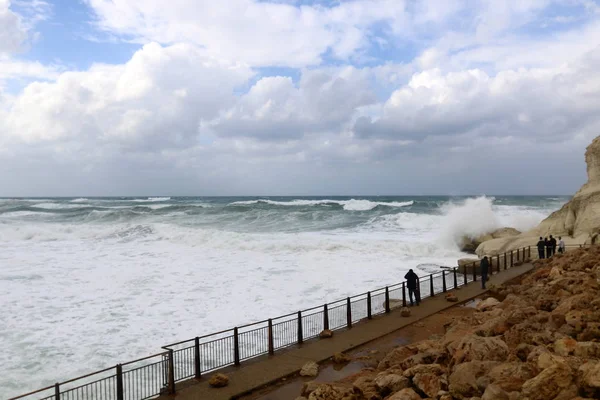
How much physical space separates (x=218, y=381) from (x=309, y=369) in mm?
2053

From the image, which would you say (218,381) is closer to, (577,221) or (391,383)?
(391,383)

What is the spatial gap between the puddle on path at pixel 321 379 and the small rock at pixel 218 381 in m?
1.01

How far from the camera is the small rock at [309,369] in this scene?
10.8m

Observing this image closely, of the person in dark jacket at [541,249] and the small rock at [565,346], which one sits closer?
the small rock at [565,346]

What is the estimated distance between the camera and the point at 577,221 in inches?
1321

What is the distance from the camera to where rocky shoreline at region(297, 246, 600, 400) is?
20.8 ft

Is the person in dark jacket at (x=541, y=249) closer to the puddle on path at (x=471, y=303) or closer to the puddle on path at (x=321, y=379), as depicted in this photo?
the puddle on path at (x=471, y=303)

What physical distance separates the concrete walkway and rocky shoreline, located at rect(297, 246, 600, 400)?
1.64 metres

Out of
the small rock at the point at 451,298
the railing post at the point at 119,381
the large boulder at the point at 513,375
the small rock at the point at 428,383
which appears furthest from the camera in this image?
the small rock at the point at 451,298

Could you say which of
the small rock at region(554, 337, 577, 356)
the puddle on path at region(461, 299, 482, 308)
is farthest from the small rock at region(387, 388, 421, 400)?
the puddle on path at region(461, 299, 482, 308)

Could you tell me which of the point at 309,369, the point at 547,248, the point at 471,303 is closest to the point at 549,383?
the point at 309,369

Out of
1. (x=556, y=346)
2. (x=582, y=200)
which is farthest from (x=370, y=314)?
(x=582, y=200)

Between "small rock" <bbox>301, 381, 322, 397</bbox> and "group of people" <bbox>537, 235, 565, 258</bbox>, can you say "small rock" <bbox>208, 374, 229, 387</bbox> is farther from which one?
"group of people" <bbox>537, 235, 565, 258</bbox>

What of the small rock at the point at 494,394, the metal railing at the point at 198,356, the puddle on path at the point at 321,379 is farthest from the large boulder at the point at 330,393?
the metal railing at the point at 198,356
